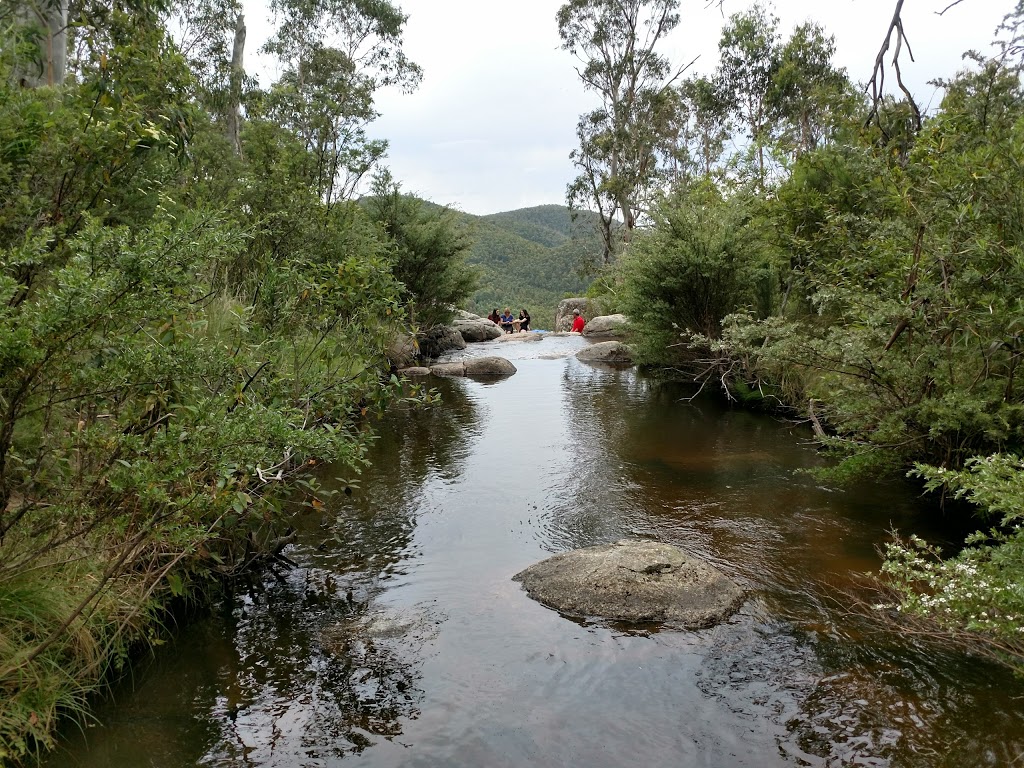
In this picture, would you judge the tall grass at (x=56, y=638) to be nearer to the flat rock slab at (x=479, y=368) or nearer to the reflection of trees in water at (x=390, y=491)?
the reflection of trees in water at (x=390, y=491)

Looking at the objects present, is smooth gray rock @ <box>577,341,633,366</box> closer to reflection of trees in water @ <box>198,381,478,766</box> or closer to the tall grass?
reflection of trees in water @ <box>198,381,478,766</box>

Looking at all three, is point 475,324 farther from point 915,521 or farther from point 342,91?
point 915,521

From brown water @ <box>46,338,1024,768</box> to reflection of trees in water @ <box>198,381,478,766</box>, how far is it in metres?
0.02

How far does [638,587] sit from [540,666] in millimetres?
1133

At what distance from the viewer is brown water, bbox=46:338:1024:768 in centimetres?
371

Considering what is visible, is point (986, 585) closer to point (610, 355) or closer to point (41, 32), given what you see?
point (41, 32)

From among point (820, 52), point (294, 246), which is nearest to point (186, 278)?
point (294, 246)

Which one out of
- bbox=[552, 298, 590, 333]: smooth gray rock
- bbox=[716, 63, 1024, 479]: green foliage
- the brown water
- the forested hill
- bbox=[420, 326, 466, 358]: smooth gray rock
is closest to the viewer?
the brown water

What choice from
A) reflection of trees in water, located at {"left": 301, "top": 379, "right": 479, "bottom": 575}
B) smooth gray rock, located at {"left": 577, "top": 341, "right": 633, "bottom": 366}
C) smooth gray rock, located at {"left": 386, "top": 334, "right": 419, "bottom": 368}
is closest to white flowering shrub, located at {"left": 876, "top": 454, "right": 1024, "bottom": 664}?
reflection of trees in water, located at {"left": 301, "top": 379, "right": 479, "bottom": 575}

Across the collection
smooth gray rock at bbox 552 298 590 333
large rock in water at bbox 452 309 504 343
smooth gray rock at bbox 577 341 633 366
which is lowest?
smooth gray rock at bbox 577 341 633 366

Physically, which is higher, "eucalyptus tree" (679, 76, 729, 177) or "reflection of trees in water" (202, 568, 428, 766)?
"eucalyptus tree" (679, 76, 729, 177)

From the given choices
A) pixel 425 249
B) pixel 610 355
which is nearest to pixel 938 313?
pixel 610 355

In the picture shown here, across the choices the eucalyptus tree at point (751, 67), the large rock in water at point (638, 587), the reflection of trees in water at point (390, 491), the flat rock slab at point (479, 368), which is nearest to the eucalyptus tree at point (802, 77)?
the eucalyptus tree at point (751, 67)

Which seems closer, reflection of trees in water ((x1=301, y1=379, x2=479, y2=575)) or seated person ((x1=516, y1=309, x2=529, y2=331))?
reflection of trees in water ((x1=301, y1=379, x2=479, y2=575))
